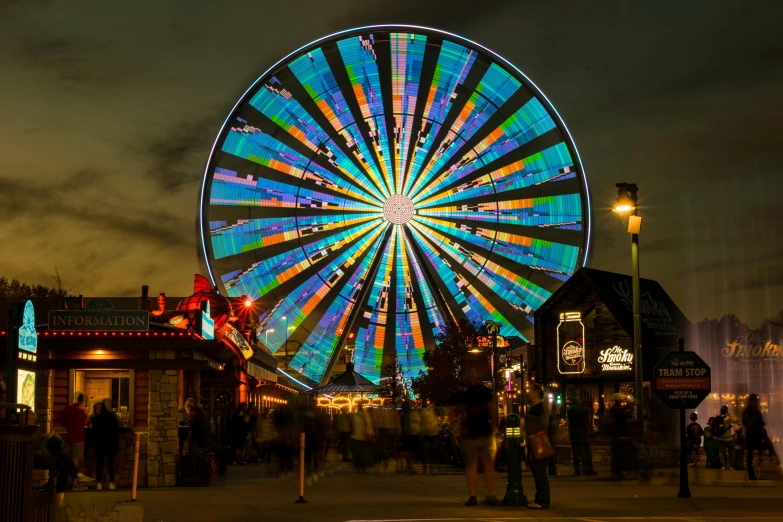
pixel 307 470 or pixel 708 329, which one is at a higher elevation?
pixel 708 329

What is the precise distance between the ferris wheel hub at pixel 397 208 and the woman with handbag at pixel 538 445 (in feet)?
91.8

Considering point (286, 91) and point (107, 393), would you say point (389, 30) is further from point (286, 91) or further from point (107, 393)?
point (107, 393)

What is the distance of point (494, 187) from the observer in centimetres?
3950

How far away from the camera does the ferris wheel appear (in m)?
36.7

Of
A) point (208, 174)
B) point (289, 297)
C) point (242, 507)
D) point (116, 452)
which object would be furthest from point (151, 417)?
point (289, 297)

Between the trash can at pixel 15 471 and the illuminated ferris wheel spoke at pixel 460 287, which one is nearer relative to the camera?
the trash can at pixel 15 471

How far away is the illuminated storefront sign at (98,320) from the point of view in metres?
18.4

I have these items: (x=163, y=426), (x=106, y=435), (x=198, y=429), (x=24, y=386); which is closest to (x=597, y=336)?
(x=198, y=429)

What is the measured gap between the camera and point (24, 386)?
38.5 feet

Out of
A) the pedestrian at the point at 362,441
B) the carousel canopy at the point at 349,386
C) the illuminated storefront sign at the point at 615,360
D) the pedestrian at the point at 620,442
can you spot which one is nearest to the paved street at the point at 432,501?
the pedestrian at the point at 620,442

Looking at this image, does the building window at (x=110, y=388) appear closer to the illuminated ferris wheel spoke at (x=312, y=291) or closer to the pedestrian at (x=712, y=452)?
the pedestrian at (x=712, y=452)

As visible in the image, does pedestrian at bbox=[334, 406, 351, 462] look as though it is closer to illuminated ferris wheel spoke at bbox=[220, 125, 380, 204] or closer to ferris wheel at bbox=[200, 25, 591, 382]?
ferris wheel at bbox=[200, 25, 591, 382]

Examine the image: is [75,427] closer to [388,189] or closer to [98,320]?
[98,320]

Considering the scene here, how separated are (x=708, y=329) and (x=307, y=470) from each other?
2157 centimetres
